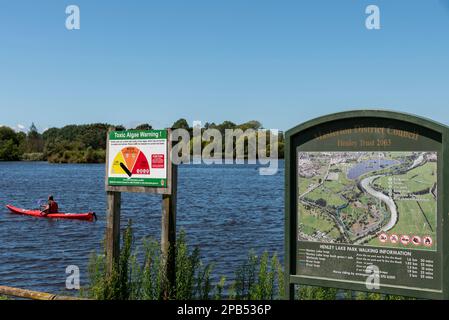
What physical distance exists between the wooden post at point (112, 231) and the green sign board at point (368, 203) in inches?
124

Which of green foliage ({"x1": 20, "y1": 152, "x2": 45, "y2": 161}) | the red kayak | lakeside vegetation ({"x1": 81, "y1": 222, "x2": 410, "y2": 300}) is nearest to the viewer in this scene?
lakeside vegetation ({"x1": 81, "y1": 222, "x2": 410, "y2": 300})

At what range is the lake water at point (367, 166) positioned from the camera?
677 centimetres

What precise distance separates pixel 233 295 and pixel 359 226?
265 cm

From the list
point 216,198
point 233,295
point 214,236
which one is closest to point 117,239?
point 233,295

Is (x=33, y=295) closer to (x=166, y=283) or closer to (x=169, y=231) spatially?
(x=166, y=283)

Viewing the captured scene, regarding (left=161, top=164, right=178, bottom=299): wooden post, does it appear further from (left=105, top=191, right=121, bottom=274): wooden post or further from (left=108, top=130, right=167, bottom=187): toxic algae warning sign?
(left=105, top=191, right=121, bottom=274): wooden post

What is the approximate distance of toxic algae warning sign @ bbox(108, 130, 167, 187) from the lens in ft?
28.7

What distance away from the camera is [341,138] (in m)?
7.11

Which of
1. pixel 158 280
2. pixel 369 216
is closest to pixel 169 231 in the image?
pixel 158 280

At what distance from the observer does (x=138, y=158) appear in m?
8.95

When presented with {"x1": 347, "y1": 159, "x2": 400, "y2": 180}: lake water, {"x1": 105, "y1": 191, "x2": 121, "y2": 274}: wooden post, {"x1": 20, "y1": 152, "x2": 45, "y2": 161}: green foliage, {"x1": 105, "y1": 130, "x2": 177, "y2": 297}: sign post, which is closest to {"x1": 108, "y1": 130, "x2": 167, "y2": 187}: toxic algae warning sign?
{"x1": 105, "y1": 130, "x2": 177, "y2": 297}: sign post

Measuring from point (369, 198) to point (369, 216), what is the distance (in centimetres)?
22

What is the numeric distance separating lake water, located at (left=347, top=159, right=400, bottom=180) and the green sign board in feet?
0.04
